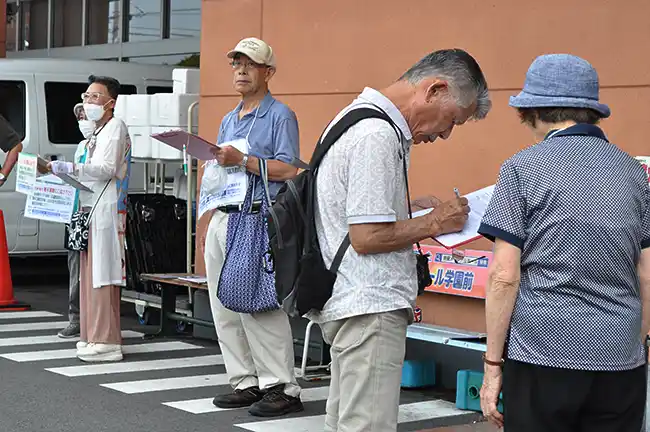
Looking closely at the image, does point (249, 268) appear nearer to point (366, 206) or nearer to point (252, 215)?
point (252, 215)

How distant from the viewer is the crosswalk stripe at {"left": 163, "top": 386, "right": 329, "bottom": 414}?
7.32 meters

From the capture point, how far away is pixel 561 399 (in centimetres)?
351

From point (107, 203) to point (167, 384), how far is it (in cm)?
142

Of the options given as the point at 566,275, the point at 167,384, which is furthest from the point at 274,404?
the point at 566,275

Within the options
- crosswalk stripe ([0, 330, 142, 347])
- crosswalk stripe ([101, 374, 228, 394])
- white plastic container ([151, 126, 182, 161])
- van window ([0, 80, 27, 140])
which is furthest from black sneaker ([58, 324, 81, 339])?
van window ([0, 80, 27, 140])

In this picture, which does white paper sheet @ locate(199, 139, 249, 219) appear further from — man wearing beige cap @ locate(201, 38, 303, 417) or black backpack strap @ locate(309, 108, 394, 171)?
black backpack strap @ locate(309, 108, 394, 171)

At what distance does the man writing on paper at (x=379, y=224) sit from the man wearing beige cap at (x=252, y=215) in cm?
246

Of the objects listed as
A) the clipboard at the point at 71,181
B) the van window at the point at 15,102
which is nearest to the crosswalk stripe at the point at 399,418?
the clipboard at the point at 71,181

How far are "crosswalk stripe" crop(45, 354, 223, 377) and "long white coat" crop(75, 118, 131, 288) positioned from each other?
61 cm

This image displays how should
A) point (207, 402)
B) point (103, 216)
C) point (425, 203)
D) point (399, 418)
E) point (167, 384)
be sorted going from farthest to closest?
point (103, 216), point (167, 384), point (207, 402), point (399, 418), point (425, 203)

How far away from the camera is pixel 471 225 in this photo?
439 centimetres

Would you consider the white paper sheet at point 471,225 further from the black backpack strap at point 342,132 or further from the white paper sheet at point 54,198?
the white paper sheet at point 54,198

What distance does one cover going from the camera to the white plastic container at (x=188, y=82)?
10.8m

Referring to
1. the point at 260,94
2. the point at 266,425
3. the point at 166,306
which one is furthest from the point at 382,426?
the point at 166,306
